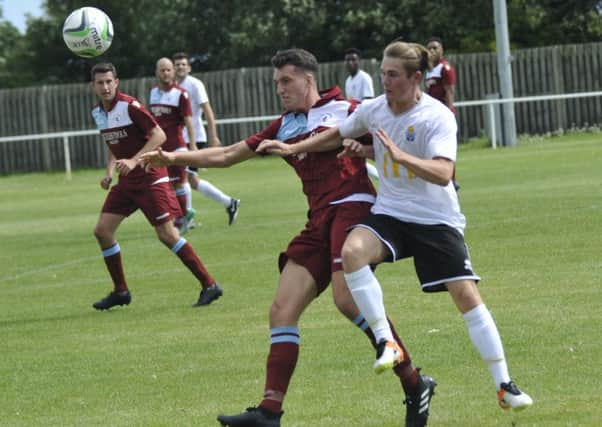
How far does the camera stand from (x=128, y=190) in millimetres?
12828

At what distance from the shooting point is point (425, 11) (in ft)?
143

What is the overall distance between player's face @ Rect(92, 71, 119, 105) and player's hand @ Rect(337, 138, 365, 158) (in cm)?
540

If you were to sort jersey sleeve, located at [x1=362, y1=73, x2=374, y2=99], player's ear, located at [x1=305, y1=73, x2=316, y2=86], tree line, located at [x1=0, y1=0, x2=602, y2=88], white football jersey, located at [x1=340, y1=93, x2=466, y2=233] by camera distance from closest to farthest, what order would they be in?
white football jersey, located at [x1=340, y1=93, x2=466, y2=233] → player's ear, located at [x1=305, y1=73, x2=316, y2=86] → jersey sleeve, located at [x1=362, y1=73, x2=374, y2=99] → tree line, located at [x1=0, y1=0, x2=602, y2=88]

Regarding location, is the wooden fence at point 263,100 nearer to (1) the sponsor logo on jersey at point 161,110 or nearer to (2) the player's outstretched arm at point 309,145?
(1) the sponsor logo on jersey at point 161,110

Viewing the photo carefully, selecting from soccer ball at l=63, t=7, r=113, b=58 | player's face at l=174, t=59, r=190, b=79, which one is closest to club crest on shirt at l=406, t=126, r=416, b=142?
soccer ball at l=63, t=7, r=113, b=58

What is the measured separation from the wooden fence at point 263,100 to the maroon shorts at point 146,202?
25.1m

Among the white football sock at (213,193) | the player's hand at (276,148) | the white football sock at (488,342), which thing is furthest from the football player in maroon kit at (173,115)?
the white football sock at (488,342)

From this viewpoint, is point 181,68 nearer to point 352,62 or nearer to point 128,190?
point 352,62

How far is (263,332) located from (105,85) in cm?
316

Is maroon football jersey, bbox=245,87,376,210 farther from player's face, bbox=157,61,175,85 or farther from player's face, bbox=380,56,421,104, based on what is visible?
player's face, bbox=157,61,175,85

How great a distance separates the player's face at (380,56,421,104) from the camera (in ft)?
23.8

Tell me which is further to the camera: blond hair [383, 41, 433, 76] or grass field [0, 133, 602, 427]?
grass field [0, 133, 602, 427]

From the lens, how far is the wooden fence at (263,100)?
3869 centimetres

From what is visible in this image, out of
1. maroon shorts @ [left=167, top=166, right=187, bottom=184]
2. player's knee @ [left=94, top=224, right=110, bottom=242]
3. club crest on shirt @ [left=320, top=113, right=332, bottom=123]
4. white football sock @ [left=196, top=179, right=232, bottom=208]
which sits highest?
club crest on shirt @ [left=320, top=113, right=332, bottom=123]
